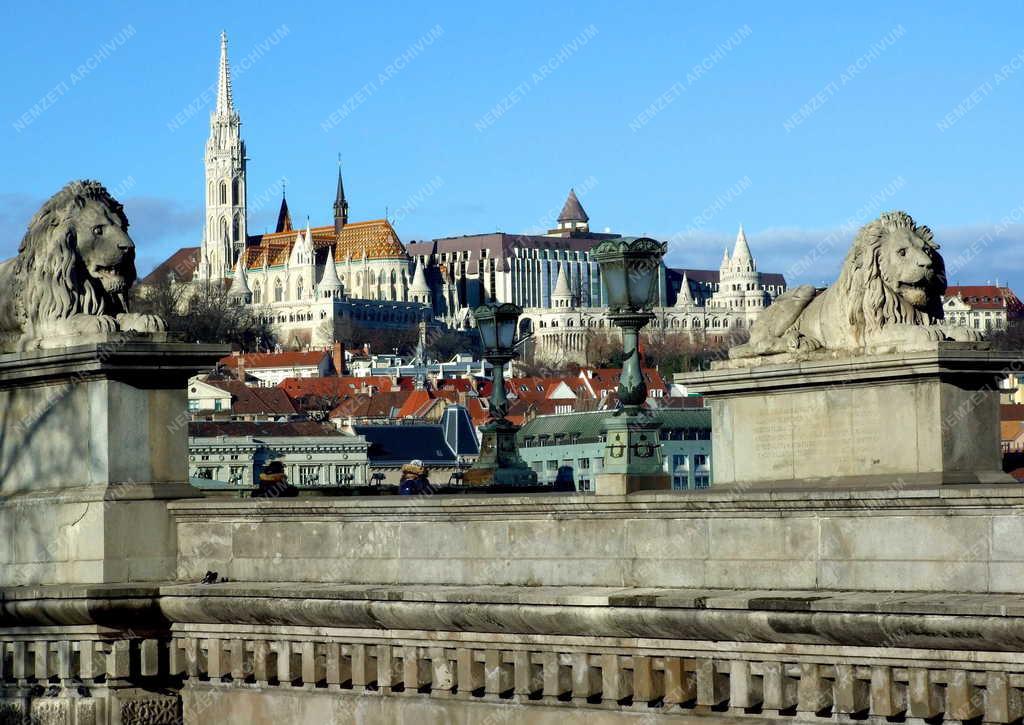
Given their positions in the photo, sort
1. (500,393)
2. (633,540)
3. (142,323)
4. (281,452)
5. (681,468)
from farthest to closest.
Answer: (281,452), (681,468), (500,393), (142,323), (633,540)

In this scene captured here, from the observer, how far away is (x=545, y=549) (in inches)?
579

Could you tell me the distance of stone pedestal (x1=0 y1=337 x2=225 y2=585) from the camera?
16891 mm

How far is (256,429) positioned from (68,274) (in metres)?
92.7

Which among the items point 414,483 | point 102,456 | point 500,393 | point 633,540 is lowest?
point 633,540

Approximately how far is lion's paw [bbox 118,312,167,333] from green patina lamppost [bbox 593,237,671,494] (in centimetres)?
308

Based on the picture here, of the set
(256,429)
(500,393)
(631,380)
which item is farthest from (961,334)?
(256,429)

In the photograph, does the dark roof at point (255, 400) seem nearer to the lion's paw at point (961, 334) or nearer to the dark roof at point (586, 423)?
the dark roof at point (586, 423)

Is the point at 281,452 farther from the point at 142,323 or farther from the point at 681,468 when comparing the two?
the point at 142,323

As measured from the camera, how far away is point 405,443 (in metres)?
112

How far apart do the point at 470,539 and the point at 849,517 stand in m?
2.94

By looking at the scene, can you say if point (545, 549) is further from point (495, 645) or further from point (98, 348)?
point (98, 348)

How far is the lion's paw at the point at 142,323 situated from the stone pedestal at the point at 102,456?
6.9 inches

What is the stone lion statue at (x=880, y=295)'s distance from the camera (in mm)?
17234

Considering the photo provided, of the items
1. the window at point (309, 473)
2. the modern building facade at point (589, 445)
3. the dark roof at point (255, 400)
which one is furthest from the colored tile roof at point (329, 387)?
the modern building facade at point (589, 445)
